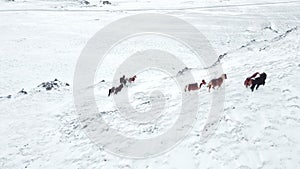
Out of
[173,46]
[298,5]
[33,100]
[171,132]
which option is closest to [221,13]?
[298,5]

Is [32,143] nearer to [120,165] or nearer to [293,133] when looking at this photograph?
[120,165]

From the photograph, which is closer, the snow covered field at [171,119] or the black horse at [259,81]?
the snow covered field at [171,119]

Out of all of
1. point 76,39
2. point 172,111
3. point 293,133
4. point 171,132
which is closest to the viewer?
point 293,133

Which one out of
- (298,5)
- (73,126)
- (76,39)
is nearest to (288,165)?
(73,126)

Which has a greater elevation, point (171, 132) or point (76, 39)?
point (76, 39)

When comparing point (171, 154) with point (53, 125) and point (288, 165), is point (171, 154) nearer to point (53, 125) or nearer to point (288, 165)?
point (288, 165)

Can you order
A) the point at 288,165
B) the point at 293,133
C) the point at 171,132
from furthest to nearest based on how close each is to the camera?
the point at 171,132 → the point at 293,133 → the point at 288,165

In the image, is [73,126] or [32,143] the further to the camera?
[73,126]

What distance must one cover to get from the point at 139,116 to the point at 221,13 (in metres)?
42.4

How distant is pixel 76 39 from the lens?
37.2 meters

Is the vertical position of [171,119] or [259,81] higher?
[259,81]

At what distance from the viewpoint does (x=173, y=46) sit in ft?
108

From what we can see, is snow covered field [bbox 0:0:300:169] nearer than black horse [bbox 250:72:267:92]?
Yes

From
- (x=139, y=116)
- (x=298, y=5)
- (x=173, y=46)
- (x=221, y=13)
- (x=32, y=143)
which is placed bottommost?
(x=32, y=143)
